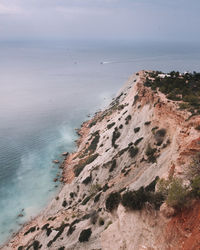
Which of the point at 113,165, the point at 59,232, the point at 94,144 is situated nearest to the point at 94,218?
the point at 59,232

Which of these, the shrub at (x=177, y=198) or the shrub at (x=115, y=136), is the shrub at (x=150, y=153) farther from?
the shrub at (x=177, y=198)

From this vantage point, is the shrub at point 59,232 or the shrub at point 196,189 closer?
the shrub at point 196,189

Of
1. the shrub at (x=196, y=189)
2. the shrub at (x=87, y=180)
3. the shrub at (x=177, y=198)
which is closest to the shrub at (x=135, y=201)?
the shrub at (x=177, y=198)

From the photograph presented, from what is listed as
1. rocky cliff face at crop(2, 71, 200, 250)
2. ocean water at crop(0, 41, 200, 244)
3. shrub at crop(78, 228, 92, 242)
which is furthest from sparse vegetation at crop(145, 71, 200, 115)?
ocean water at crop(0, 41, 200, 244)

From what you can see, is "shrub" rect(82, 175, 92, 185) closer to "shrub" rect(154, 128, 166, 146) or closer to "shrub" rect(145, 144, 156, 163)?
"shrub" rect(145, 144, 156, 163)

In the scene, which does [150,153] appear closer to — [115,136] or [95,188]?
[95,188]

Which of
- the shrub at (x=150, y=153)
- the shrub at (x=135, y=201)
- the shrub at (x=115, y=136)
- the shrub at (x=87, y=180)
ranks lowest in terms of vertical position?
the shrub at (x=87, y=180)
